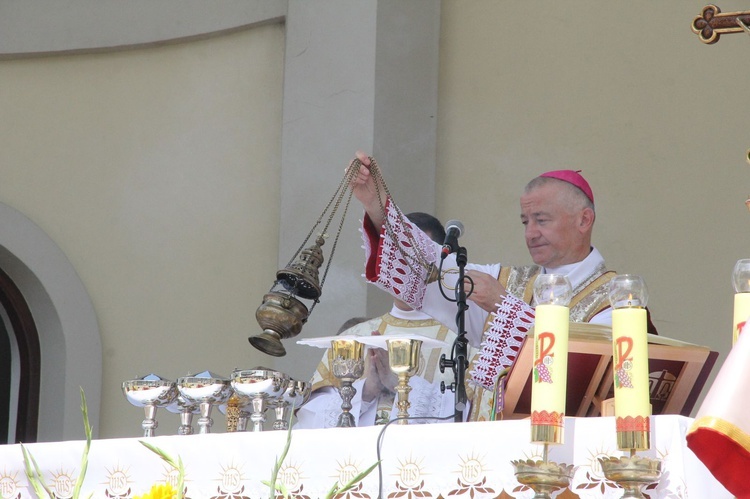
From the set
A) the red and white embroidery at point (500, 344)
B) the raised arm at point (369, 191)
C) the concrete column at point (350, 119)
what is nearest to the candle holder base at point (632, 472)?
the red and white embroidery at point (500, 344)

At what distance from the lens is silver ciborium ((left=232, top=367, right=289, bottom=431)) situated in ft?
9.98

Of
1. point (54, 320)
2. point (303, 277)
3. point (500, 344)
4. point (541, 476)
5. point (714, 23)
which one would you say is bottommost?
point (541, 476)

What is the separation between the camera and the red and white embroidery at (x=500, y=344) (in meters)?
3.66

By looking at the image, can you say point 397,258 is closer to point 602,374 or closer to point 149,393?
point 149,393

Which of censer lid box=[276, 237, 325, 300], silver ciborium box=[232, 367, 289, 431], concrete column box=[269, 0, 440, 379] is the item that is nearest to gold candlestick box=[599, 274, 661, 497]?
silver ciborium box=[232, 367, 289, 431]

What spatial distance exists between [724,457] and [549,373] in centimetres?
43

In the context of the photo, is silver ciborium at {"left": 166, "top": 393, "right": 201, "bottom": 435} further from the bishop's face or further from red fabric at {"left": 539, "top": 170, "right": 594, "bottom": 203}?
red fabric at {"left": 539, "top": 170, "right": 594, "bottom": 203}

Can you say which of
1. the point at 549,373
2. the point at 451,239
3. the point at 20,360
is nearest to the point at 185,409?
the point at 451,239

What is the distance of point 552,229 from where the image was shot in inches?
179

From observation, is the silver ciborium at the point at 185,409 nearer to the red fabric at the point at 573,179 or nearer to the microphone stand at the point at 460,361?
the microphone stand at the point at 460,361

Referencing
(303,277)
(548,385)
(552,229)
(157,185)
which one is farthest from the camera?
(157,185)

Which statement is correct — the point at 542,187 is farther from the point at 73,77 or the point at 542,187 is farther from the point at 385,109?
the point at 73,77

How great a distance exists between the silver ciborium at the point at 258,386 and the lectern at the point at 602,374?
600 millimetres

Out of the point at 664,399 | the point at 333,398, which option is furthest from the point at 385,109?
the point at 664,399
